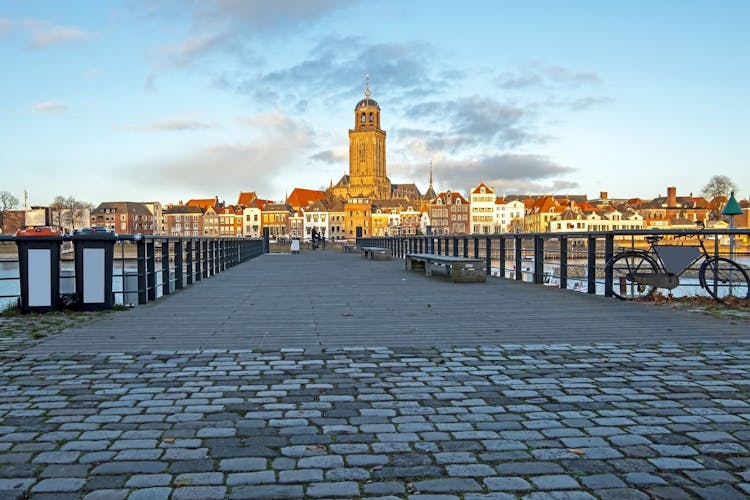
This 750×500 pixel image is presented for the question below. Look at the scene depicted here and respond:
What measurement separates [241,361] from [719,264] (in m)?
8.33

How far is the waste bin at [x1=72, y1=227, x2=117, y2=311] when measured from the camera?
9484mm

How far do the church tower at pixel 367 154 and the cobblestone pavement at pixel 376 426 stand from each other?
546ft

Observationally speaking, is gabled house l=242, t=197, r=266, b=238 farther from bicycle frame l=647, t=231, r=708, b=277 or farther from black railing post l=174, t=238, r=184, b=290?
bicycle frame l=647, t=231, r=708, b=277

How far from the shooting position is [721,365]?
217 inches

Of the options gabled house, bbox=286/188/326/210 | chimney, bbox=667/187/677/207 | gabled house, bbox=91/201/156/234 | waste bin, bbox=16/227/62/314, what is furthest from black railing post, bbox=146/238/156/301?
gabled house, bbox=286/188/326/210

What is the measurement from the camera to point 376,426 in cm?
384

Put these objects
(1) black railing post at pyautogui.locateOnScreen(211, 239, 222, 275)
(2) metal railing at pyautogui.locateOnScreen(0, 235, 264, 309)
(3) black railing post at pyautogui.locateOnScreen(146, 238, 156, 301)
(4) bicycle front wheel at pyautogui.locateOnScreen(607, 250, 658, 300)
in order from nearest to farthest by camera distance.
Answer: (2) metal railing at pyautogui.locateOnScreen(0, 235, 264, 309) < (3) black railing post at pyautogui.locateOnScreen(146, 238, 156, 301) < (4) bicycle front wheel at pyautogui.locateOnScreen(607, 250, 658, 300) < (1) black railing post at pyautogui.locateOnScreen(211, 239, 222, 275)

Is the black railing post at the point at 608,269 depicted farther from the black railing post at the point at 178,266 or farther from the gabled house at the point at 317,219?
the gabled house at the point at 317,219

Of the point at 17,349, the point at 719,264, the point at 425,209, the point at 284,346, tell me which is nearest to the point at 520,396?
the point at 284,346

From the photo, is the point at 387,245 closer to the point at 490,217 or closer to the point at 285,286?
the point at 285,286

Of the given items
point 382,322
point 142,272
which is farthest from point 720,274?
point 142,272

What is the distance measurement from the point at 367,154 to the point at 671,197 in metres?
72.7

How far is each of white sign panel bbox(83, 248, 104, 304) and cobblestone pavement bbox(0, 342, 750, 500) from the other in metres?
3.74

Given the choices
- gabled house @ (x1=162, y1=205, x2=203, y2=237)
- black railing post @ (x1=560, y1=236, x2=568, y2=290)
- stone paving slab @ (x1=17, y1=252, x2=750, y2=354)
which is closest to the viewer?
stone paving slab @ (x1=17, y1=252, x2=750, y2=354)
